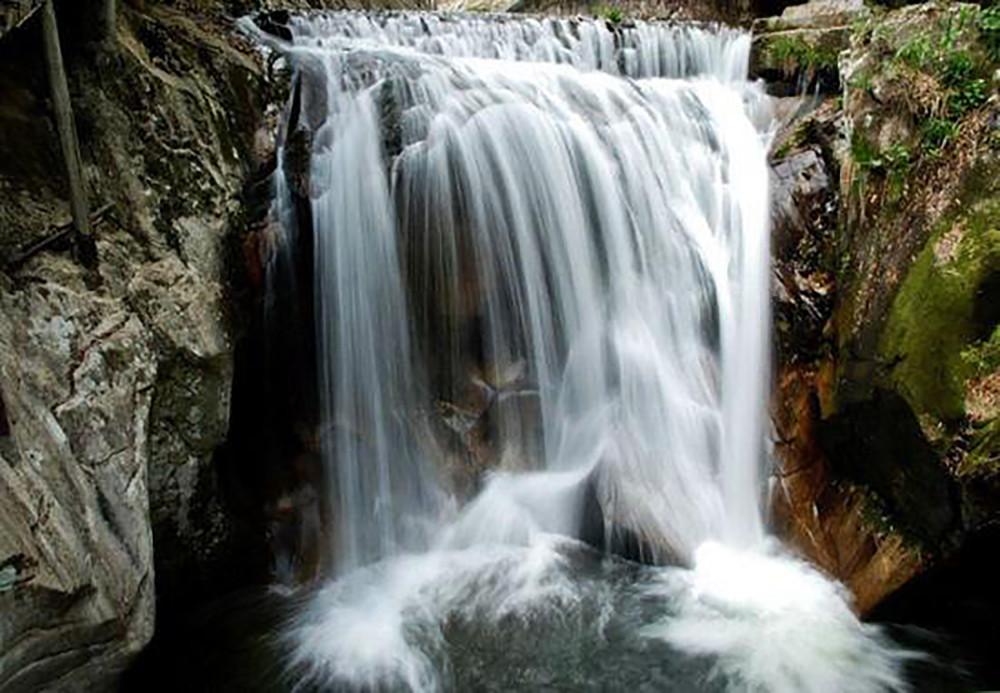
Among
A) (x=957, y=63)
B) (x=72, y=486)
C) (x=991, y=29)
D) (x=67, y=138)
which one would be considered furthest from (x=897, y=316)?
(x=67, y=138)

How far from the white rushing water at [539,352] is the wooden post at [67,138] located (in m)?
1.62

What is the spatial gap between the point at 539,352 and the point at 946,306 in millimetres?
2952

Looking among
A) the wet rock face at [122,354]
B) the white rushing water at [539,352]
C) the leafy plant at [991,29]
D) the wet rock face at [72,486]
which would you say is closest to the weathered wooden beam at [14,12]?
the wet rock face at [122,354]

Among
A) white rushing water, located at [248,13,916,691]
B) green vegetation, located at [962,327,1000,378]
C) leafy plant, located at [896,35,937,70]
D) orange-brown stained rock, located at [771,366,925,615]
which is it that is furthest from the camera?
leafy plant, located at [896,35,937,70]

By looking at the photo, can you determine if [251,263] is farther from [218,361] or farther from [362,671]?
[362,671]

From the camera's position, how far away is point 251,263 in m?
5.07

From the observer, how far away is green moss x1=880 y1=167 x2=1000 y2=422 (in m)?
4.25

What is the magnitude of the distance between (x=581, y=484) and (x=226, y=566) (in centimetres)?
275

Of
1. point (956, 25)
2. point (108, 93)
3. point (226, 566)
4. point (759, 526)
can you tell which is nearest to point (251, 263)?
point (108, 93)

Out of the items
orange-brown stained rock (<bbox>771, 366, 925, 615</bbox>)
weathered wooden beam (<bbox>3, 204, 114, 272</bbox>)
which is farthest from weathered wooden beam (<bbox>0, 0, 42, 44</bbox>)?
orange-brown stained rock (<bbox>771, 366, 925, 615</bbox>)

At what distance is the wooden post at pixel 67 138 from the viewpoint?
11.7 ft

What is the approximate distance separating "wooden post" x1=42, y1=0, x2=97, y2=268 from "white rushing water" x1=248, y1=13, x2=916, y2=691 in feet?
Answer: 5.31

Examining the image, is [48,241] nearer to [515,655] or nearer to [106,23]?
[106,23]

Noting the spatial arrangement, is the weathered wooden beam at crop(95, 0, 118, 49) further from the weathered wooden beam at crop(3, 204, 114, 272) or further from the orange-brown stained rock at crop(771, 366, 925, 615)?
the orange-brown stained rock at crop(771, 366, 925, 615)
